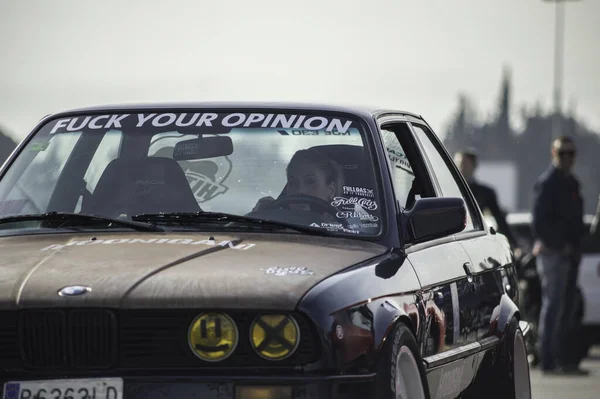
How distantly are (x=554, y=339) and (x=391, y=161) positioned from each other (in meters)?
8.08

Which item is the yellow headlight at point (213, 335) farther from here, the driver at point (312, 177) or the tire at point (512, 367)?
the tire at point (512, 367)

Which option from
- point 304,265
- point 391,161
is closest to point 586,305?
point 391,161

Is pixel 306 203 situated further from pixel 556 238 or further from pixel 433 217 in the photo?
pixel 556 238

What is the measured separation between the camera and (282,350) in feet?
15.8

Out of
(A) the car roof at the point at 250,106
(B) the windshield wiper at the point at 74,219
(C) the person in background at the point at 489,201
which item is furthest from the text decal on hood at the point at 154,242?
(C) the person in background at the point at 489,201

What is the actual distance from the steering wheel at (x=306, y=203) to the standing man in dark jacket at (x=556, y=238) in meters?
8.24

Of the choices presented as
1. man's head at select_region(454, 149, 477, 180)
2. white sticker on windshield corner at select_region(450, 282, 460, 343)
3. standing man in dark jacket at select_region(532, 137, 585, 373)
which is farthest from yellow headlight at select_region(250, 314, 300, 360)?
man's head at select_region(454, 149, 477, 180)

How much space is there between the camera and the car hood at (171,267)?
480cm

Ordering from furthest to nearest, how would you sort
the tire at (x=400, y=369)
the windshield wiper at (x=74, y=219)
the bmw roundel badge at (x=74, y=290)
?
the windshield wiper at (x=74, y=219) < the tire at (x=400, y=369) < the bmw roundel badge at (x=74, y=290)

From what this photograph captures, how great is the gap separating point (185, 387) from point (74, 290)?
470 millimetres

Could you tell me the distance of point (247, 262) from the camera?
16.9 ft

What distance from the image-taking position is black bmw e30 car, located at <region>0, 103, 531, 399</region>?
479 cm

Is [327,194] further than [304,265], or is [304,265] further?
[327,194]

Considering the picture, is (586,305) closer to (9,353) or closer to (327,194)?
(327,194)
